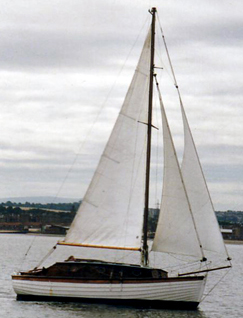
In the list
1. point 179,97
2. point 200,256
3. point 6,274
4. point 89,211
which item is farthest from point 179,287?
point 6,274

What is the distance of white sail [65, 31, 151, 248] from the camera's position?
41.3m

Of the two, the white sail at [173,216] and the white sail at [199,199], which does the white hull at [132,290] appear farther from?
the white sail at [199,199]

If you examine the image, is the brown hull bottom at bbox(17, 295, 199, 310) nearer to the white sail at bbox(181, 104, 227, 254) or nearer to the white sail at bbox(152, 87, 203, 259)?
the white sail at bbox(152, 87, 203, 259)

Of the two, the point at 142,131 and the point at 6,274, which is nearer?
the point at 142,131

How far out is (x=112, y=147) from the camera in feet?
136

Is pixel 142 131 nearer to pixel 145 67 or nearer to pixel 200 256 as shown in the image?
pixel 145 67

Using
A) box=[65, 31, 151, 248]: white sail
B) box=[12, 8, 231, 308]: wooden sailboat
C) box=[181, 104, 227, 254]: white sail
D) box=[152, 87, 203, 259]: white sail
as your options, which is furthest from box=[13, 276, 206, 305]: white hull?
box=[65, 31, 151, 248]: white sail

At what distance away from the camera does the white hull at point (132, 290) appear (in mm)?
40062

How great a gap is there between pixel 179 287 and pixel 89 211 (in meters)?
5.35

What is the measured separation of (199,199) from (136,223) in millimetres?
3078

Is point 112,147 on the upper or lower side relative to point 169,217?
upper

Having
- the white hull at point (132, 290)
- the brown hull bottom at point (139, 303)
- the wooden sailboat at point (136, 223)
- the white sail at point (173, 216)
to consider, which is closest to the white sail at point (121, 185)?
the wooden sailboat at point (136, 223)

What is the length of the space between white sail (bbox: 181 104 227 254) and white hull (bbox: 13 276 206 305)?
6.18 ft

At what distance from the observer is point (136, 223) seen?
41344 millimetres
